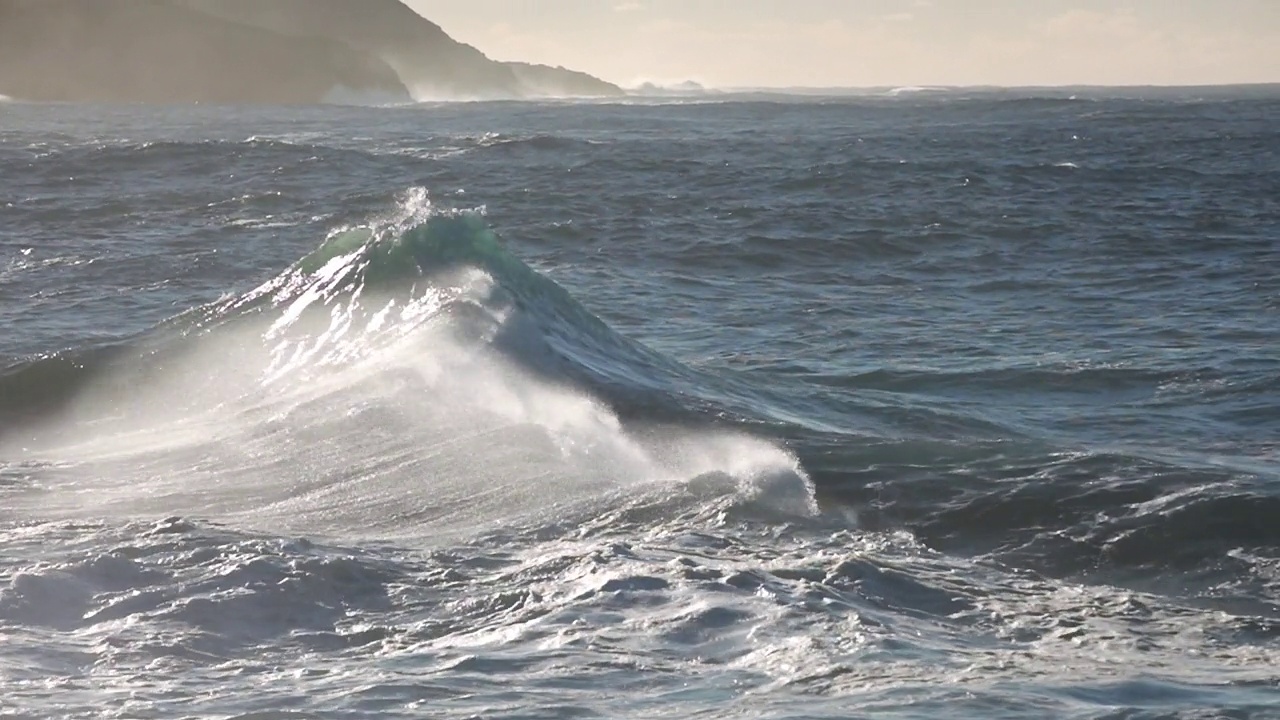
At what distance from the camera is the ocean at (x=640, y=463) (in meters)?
6.23

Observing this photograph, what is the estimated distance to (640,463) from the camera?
394 inches

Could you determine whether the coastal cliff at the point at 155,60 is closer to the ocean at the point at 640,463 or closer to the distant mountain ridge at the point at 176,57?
the distant mountain ridge at the point at 176,57

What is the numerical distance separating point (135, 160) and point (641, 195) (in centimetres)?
1113

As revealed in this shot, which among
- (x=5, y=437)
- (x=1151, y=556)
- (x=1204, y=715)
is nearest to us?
(x=1204, y=715)

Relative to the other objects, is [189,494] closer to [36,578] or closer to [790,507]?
[36,578]

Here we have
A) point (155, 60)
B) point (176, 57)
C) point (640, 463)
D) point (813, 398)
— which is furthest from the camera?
point (176, 57)

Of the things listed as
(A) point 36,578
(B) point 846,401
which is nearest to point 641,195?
(B) point 846,401

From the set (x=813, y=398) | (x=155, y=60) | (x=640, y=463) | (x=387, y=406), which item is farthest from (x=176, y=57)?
(x=640, y=463)

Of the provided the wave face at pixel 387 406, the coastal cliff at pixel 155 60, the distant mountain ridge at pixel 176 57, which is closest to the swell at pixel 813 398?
the wave face at pixel 387 406

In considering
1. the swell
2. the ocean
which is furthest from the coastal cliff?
the swell

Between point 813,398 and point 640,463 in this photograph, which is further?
point 813,398

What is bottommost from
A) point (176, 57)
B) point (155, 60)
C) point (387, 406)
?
point (387, 406)

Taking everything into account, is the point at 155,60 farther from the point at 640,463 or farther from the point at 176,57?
the point at 640,463

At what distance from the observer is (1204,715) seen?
559 cm
